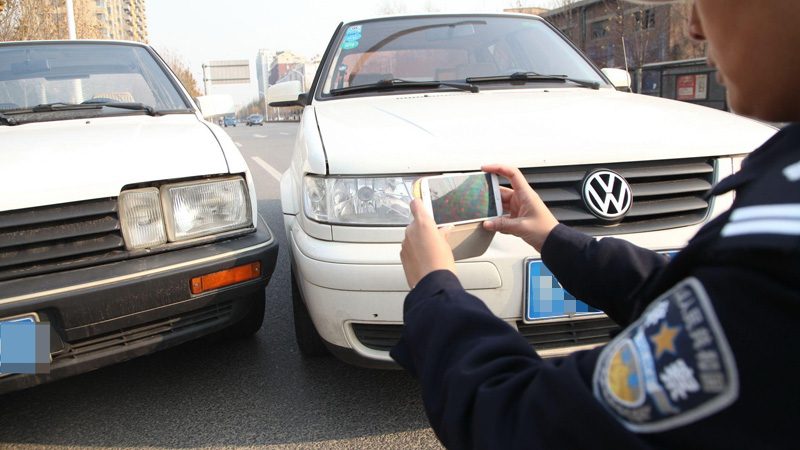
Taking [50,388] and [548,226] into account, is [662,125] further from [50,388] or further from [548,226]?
[50,388]

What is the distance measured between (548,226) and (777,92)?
710 millimetres

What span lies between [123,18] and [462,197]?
131852mm

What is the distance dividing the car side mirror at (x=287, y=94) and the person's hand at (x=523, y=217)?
248cm

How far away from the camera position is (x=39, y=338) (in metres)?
1.95

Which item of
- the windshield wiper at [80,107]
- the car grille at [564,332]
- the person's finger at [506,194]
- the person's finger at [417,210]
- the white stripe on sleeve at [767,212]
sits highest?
the windshield wiper at [80,107]

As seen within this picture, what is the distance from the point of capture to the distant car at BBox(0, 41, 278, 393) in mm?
1988

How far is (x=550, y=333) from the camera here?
2.01 meters

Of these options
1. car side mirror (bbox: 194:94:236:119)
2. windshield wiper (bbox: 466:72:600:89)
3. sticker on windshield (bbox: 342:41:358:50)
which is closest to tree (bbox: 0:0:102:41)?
car side mirror (bbox: 194:94:236:119)

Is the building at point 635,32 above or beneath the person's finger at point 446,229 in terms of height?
above

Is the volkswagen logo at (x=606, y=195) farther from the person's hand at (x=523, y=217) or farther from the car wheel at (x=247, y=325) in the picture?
the car wheel at (x=247, y=325)

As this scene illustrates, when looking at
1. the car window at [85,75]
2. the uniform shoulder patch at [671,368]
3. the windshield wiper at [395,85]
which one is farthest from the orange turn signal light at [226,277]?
the uniform shoulder patch at [671,368]

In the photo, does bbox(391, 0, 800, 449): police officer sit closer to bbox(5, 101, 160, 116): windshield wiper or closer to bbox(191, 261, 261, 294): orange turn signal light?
bbox(191, 261, 261, 294): orange turn signal light

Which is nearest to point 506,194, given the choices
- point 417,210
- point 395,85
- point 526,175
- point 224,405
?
point 417,210

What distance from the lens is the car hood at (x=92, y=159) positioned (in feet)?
6.64
